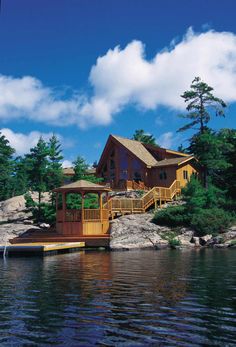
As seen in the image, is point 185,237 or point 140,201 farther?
point 140,201

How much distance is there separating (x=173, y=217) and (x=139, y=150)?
1693cm

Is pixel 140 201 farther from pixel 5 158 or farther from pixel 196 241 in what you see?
pixel 5 158

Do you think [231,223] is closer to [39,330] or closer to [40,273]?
[40,273]

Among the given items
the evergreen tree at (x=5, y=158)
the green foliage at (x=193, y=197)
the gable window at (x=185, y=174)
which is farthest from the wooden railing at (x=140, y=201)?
the evergreen tree at (x=5, y=158)

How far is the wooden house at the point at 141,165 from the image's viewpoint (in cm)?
4325

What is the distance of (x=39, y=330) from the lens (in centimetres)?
786

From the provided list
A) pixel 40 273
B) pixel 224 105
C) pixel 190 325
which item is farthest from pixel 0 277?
pixel 224 105

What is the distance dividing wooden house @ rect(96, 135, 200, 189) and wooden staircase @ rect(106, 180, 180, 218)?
477 cm

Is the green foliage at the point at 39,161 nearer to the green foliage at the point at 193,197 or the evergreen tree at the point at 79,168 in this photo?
the evergreen tree at the point at 79,168

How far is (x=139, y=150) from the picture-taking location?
153 ft

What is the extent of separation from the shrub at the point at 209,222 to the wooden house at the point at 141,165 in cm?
1192

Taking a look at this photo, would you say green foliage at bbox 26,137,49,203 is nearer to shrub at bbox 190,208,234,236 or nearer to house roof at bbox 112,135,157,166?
house roof at bbox 112,135,157,166

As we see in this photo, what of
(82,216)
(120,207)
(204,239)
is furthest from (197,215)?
(82,216)

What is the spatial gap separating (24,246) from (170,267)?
11.3 m
